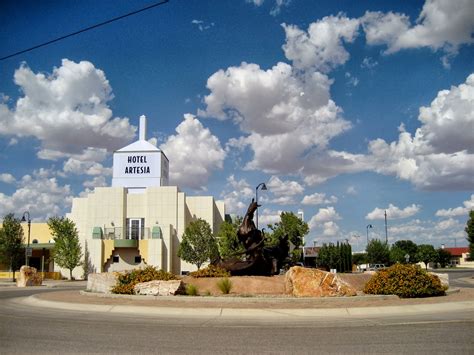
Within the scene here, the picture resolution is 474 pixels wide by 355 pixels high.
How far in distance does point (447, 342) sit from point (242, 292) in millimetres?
12297

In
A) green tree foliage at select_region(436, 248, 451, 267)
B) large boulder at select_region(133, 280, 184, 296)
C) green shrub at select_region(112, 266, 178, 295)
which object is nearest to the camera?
large boulder at select_region(133, 280, 184, 296)

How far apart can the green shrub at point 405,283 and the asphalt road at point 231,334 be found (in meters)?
4.03

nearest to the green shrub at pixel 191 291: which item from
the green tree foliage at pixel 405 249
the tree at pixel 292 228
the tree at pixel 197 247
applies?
the tree at pixel 292 228

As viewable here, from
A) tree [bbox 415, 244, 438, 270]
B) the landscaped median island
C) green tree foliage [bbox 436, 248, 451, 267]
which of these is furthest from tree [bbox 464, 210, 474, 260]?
green tree foliage [bbox 436, 248, 451, 267]

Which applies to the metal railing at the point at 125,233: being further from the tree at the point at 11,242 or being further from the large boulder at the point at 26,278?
the large boulder at the point at 26,278

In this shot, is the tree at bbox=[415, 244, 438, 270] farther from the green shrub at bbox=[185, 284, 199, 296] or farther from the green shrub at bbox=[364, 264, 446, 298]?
the green shrub at bbox=[185, 284, 199, 296]

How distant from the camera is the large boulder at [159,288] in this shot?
2069cm

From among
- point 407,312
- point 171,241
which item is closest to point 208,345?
point 407,312

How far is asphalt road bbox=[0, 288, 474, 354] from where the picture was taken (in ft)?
33.2

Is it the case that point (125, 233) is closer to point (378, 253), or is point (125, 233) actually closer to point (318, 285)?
point (318, 285)

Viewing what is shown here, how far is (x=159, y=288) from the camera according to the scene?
20.8 m

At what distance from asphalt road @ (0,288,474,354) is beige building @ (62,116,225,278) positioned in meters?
43.9

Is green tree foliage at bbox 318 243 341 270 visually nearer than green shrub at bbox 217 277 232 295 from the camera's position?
No

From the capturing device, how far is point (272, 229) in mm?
55375
